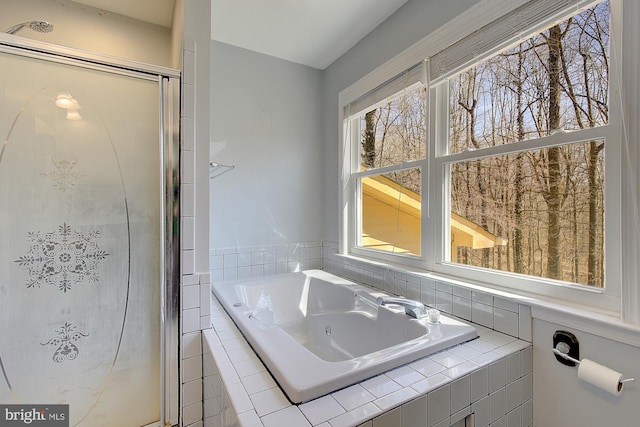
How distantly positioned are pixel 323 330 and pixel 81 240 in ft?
5.07

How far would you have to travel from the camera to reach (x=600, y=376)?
3.11 feet

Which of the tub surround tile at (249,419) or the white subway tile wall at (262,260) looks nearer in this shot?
the tub surround tile at (249,419)

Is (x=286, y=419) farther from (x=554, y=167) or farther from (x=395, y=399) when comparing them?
(x=554, y=167)

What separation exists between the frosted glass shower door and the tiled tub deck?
1.57 ft

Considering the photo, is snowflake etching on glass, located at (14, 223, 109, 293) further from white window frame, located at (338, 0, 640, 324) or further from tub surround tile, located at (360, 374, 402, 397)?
white window frame, located at (338, 0, 640, 324)

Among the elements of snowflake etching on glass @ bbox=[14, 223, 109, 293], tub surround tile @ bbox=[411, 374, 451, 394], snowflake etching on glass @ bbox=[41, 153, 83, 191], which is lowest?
tub surround tile @ bbox=[411, 374, 451, 394]

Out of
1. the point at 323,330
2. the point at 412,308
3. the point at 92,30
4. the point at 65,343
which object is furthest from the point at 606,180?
the point at 92,30

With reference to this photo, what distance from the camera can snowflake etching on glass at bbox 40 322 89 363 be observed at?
1304 millimetres

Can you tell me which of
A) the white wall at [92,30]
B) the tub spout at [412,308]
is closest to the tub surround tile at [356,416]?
the tub spout at [412,308]

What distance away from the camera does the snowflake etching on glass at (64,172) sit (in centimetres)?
129

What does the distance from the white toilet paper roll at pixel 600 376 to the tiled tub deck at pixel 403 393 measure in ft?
0.63

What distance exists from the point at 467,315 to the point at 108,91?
7.01ft

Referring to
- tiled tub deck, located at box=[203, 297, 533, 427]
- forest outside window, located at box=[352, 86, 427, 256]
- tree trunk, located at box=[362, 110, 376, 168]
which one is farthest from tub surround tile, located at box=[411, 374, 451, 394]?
tree trunk, located at box=[362, 110, 376, 168]

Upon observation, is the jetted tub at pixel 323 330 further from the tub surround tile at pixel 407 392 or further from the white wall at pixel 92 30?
the white wall at pixel 92 30
